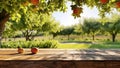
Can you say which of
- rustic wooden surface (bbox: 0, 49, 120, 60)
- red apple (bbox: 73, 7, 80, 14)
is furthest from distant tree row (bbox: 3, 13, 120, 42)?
red apple (bbox: 73, 7, 80, 14)

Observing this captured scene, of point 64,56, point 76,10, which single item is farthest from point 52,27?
point 76,10

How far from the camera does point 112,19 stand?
203 ft

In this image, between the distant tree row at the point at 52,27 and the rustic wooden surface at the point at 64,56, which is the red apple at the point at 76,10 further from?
the distant tree row at the point at 52,27

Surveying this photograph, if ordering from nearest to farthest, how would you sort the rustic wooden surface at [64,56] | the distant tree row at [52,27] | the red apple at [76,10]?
the red apple at [76,10], the rustic wooden surface at [64,56], the distant tree row at [52,27]

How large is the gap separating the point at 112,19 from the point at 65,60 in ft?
187

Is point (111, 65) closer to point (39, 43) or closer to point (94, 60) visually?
point (94, 60)

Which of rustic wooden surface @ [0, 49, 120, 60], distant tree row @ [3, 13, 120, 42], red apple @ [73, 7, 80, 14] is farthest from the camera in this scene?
distant tree row @ [3, 13, 120, 42]

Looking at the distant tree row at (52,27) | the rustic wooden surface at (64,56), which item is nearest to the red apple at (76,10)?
the rustic wooden surface at (64,56)

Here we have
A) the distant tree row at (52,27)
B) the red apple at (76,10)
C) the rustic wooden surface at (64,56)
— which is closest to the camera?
the red apple at (76,10)

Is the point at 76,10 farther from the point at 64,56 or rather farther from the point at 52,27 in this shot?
the point at 52,27

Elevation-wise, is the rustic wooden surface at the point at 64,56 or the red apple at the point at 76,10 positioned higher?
the red apple at the point at 76,10

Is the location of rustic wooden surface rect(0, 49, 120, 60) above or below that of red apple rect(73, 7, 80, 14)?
below

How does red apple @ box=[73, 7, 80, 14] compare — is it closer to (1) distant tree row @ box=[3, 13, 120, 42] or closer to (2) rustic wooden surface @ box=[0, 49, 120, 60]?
(2) rustic wooden surface @ box=[0, 49, 120, 60]

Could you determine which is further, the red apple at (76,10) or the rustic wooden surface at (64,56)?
the rustic wooden surface at (64,56)
